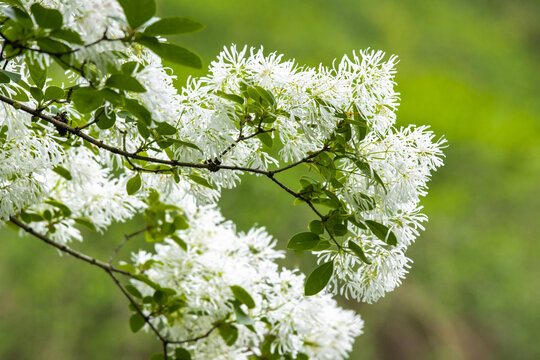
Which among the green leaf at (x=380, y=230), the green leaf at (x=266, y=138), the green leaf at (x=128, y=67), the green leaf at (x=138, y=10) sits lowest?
the green leaf at (x=128, y=67)

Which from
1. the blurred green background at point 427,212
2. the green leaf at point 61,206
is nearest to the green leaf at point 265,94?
the green leaf at point 61,206

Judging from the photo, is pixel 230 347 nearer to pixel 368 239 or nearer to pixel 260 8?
pixel 368 239

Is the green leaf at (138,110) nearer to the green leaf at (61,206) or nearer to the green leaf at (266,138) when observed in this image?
the green leaf at (266,138)

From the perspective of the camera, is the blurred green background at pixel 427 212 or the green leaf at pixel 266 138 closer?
the green leaf at pixel 266 138

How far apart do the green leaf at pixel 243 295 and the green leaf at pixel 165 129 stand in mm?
400

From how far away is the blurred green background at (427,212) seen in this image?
390 cm

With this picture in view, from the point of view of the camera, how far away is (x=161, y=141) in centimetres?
71

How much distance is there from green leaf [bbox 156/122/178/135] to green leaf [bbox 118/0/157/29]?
0.18 m

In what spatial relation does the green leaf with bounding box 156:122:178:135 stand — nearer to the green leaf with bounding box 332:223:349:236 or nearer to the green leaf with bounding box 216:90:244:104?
the green leaf with bounding box 216:90:244:104

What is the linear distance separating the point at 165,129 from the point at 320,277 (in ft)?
0.94

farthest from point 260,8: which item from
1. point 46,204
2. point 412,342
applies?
point 46,204

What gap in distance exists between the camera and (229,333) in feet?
3.51

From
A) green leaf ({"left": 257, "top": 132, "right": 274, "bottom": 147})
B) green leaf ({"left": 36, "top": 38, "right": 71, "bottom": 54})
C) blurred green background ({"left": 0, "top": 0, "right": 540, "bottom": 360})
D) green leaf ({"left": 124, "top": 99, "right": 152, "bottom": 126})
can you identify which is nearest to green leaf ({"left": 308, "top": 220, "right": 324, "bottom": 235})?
green leaf ({"left": 257, "top": 132, "right": 274, "bottom": 147})

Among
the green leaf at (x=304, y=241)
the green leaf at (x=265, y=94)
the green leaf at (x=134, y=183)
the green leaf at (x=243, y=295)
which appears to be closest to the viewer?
the green leaf at (x=265, y=94)
